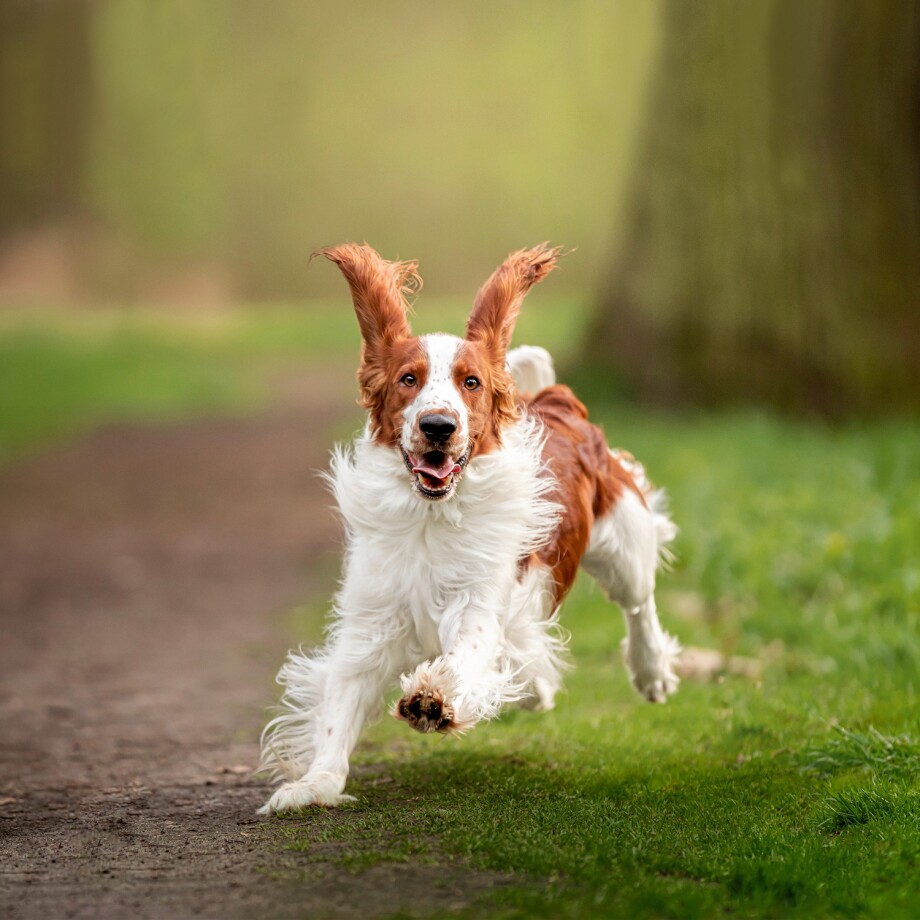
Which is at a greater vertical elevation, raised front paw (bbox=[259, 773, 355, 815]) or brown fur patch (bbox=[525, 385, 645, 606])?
brown fur patch (bbox=[525, 385, 645, 606])

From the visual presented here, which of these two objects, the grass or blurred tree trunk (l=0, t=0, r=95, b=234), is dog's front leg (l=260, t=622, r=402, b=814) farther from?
blurred tree trunk (l=0, t=0, r=95, b=234)

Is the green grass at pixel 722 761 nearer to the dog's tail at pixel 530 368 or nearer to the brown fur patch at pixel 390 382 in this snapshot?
the brown fur patch at pixel 390 382

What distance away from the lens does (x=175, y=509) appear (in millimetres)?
14258

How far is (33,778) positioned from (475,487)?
238 centimetres

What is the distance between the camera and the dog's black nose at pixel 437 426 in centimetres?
450

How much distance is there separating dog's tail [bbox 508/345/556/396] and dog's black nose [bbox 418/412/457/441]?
4.59 ft

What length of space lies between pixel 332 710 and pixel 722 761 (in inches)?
60.8

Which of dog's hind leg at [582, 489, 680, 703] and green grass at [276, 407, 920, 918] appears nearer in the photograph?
green grass at [276, 407, 920, 918]

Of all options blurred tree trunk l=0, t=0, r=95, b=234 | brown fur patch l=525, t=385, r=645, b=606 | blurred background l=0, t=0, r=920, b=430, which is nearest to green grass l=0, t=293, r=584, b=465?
blurred background l=0, t=0, r=920, b=430

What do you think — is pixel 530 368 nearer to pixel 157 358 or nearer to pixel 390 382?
pixel 390 382

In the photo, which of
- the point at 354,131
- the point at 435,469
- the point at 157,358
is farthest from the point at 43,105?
the point at 435,469

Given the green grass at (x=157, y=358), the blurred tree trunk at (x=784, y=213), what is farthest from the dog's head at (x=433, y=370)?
the green grass at (x=157, y=358)

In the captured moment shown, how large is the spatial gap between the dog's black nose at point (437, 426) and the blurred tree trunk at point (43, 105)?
28.5m

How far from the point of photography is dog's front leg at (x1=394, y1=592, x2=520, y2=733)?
445 cm
